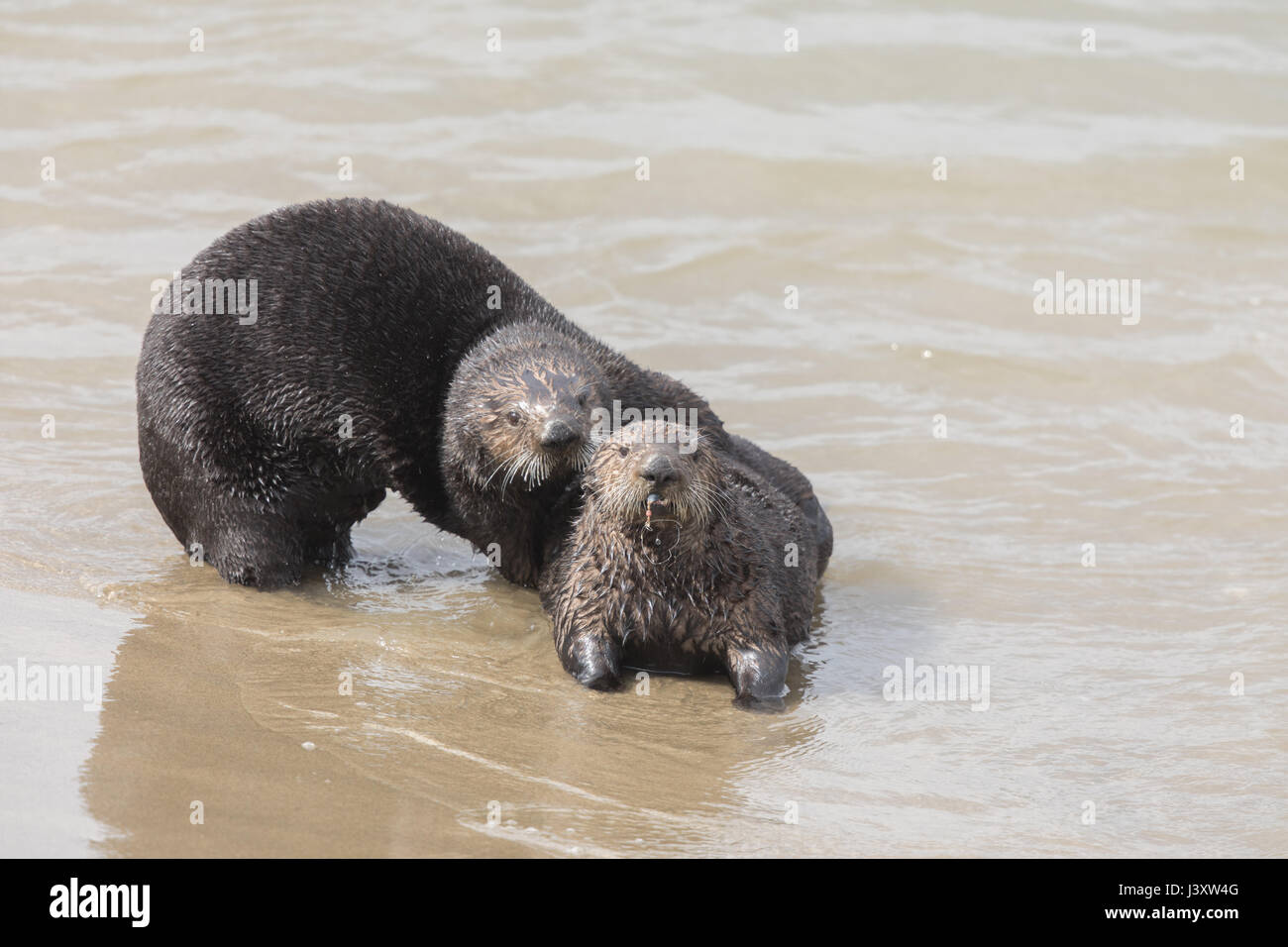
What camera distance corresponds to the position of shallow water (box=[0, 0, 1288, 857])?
225 inches

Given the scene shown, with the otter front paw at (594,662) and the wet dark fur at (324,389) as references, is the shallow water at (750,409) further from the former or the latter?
the wet dark fur at (324,389)

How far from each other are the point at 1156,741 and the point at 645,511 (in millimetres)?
2352

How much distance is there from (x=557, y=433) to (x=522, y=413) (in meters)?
0.26

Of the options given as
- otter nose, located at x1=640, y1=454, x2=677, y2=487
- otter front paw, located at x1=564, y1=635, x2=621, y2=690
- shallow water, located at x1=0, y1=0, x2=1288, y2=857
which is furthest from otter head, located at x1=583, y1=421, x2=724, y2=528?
shallow water, located at x1=0, y1=0, x2=1288, y2=857

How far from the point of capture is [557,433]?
7.01 metres

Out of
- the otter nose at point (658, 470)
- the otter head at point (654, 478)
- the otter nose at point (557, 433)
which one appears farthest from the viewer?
the otter nose at point (557, 433)

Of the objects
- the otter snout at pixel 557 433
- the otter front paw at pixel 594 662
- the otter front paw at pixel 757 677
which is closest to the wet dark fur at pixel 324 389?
the otter snout at pixel 557 433

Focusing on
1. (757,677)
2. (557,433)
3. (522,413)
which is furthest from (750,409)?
(757,677)

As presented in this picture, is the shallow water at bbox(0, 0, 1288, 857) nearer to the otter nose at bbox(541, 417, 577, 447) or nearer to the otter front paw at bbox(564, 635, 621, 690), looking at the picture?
the otter front paw at bbox(564, 635, 621, 690)

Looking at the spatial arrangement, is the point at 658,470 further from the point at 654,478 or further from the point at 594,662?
the point at 594,662

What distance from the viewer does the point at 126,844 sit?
4.93 m

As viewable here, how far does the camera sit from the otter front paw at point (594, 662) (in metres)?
6.84

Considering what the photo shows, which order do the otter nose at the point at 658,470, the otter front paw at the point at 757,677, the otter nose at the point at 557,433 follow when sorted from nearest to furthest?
the otter nose at the point at 658,470 < the otter front paw at the point at 757,677 < the otter nose at the point at 557,433

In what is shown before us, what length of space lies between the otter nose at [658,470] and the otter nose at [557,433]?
598 mm
